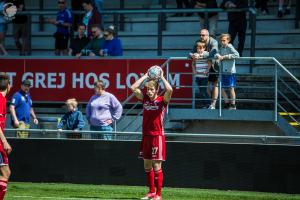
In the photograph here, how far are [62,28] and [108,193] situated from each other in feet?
22.9

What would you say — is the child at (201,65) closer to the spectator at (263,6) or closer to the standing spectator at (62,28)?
the standing spectator at (62,28)

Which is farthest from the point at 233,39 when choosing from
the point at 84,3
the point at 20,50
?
the point at 20,50

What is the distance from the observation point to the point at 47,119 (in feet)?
68.3

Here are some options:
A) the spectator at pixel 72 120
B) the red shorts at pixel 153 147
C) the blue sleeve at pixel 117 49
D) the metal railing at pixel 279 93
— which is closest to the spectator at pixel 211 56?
the metal railing at pixel 279 93

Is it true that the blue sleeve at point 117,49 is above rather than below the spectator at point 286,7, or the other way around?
below

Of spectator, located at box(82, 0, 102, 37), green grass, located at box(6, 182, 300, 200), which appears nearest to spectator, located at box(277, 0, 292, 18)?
spectator, located at box(82, 0, 102, 37)

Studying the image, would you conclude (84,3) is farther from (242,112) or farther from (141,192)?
(141,192)

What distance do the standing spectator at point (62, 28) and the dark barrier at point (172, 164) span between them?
15.9ft

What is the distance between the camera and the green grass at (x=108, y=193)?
52.1 feet

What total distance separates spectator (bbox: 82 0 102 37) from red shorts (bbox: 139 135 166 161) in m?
6.69

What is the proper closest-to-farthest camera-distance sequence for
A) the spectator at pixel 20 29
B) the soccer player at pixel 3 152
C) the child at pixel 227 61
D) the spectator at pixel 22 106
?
the soccer player at pixel 3 152 < the child at pixel 227 61 < the spectator at pixel 22 106 < the spectator at pixel 20 29

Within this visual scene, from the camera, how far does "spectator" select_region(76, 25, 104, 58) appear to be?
2123cm

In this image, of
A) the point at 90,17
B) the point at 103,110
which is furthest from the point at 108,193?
the point at 90,17

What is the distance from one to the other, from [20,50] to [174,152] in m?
7.20
